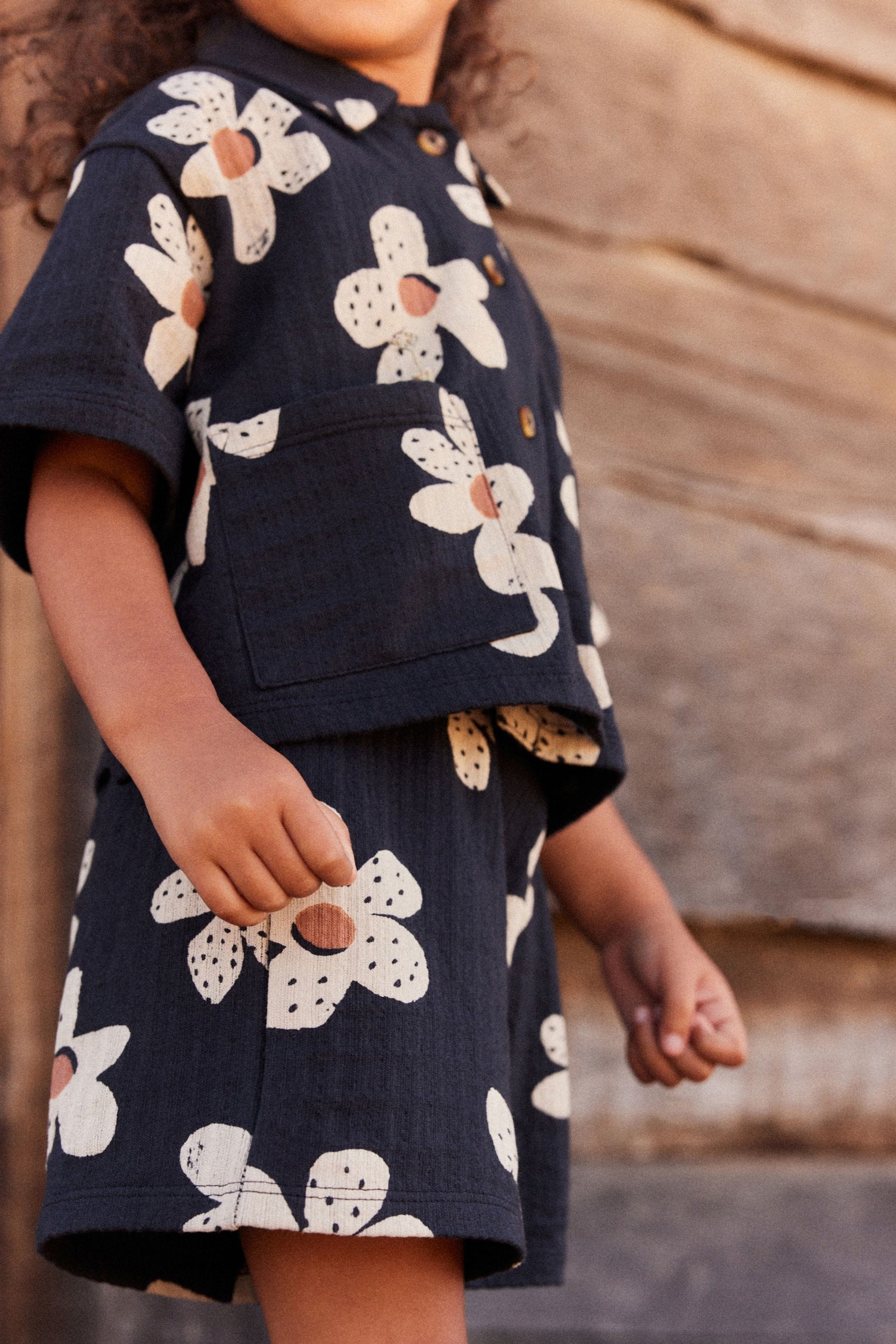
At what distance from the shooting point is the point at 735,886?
1.34 m

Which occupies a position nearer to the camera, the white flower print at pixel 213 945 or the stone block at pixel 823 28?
the white flower print at pixel 213 945

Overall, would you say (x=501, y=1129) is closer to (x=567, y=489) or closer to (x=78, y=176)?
(x=567, y=489)

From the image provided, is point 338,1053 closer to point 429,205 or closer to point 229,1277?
point 229,1277

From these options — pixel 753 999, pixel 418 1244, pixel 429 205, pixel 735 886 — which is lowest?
pixel 753 999

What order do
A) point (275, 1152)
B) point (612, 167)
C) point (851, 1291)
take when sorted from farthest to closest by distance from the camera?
point (612, 167)
point (851, 1291)
point (275, 1152)

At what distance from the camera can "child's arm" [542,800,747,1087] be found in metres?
0.93

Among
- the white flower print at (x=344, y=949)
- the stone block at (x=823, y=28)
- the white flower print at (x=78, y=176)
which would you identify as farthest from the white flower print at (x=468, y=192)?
the stone block at (x=823, y=28)

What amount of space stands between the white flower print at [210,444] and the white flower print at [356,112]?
0.22m

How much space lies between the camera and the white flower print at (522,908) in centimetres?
83

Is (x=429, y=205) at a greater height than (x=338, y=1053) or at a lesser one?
greater

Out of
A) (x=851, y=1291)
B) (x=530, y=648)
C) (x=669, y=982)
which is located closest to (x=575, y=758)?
(x=530, y=648)

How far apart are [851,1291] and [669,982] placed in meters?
0.51

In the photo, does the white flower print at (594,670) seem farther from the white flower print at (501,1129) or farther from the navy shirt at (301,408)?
the white flower print at (501,1129)

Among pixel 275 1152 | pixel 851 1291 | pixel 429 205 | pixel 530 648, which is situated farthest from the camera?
pixel 851 1291
